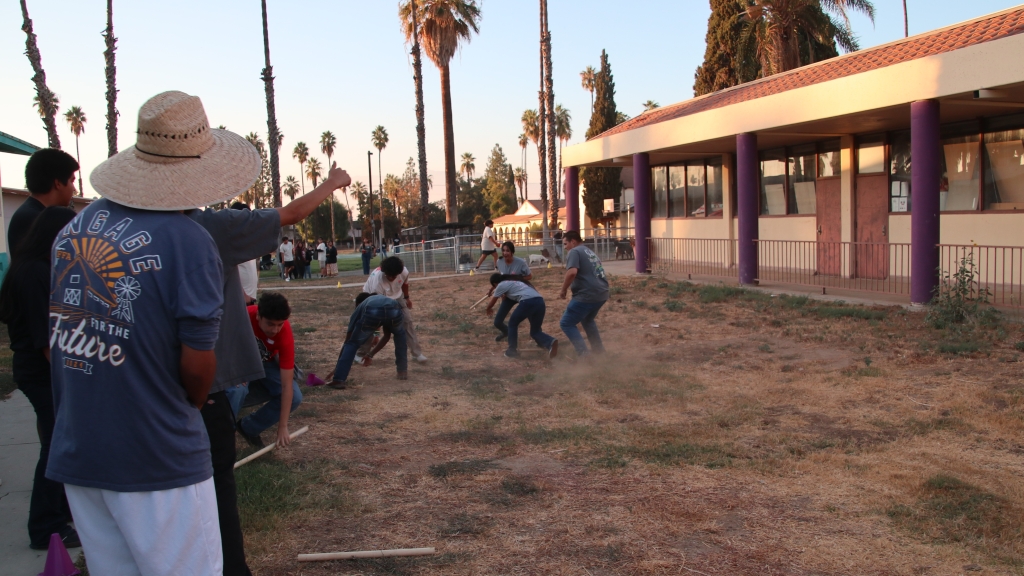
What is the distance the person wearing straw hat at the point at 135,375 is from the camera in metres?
2.10

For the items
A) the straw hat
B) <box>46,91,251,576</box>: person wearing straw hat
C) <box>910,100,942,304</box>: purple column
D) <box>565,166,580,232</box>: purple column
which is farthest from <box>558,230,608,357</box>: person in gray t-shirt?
<box>565,166,580,232</box>: purple column

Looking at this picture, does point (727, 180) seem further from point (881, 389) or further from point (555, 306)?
point (881, 389)

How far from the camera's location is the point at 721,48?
3278 cm

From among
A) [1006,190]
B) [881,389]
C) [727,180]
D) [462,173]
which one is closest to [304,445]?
[881,389]

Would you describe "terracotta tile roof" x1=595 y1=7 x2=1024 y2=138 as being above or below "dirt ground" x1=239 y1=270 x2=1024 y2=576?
above

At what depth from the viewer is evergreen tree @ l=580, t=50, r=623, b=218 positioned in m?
40.9

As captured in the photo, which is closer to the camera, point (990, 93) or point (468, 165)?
point (990, 93)

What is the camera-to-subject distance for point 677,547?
4.04 m

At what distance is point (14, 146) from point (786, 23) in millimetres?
21129

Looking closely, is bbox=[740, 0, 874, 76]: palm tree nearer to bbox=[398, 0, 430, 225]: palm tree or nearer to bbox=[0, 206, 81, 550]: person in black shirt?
bbox=[398, 0, 430, 225]: palm tree

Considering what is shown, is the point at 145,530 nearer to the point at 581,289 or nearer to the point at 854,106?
the point at 581,289

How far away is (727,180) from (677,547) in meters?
16.5

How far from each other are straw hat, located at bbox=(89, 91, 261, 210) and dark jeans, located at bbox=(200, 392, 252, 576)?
897 millimetres

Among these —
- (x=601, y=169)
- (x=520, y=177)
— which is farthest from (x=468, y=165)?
(x=601, y=169)
